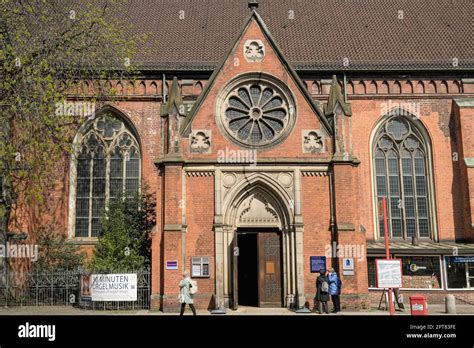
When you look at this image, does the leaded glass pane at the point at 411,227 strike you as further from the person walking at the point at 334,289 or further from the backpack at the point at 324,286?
the backpack at the point at 324,286

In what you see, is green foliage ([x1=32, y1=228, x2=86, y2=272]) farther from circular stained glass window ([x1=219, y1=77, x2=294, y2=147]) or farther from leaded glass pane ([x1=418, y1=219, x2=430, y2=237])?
leaded glass pane ([x1=418, y1=219, x2=430, y2=237])

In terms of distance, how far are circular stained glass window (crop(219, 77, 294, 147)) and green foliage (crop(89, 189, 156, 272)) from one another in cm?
559

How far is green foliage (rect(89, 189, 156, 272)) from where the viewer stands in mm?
19984

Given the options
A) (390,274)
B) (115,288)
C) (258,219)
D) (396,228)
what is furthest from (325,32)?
(115,288)

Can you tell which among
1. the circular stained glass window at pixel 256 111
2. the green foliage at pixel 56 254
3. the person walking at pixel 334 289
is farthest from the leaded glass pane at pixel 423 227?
the green foliage at pixel 56 254

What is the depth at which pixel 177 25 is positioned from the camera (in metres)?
29.0

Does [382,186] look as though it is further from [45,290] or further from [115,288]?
[45,290]

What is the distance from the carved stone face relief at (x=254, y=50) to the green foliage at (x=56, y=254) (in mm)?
11494

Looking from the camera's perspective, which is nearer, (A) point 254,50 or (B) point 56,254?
(A) point 254,50

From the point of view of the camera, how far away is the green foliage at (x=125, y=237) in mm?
19984

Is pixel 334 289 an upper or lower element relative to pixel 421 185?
lower

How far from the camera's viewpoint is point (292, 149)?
64.7 feet

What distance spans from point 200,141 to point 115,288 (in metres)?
6.39

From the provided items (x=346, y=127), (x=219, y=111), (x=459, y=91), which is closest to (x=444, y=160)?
(x=459, y=91)
